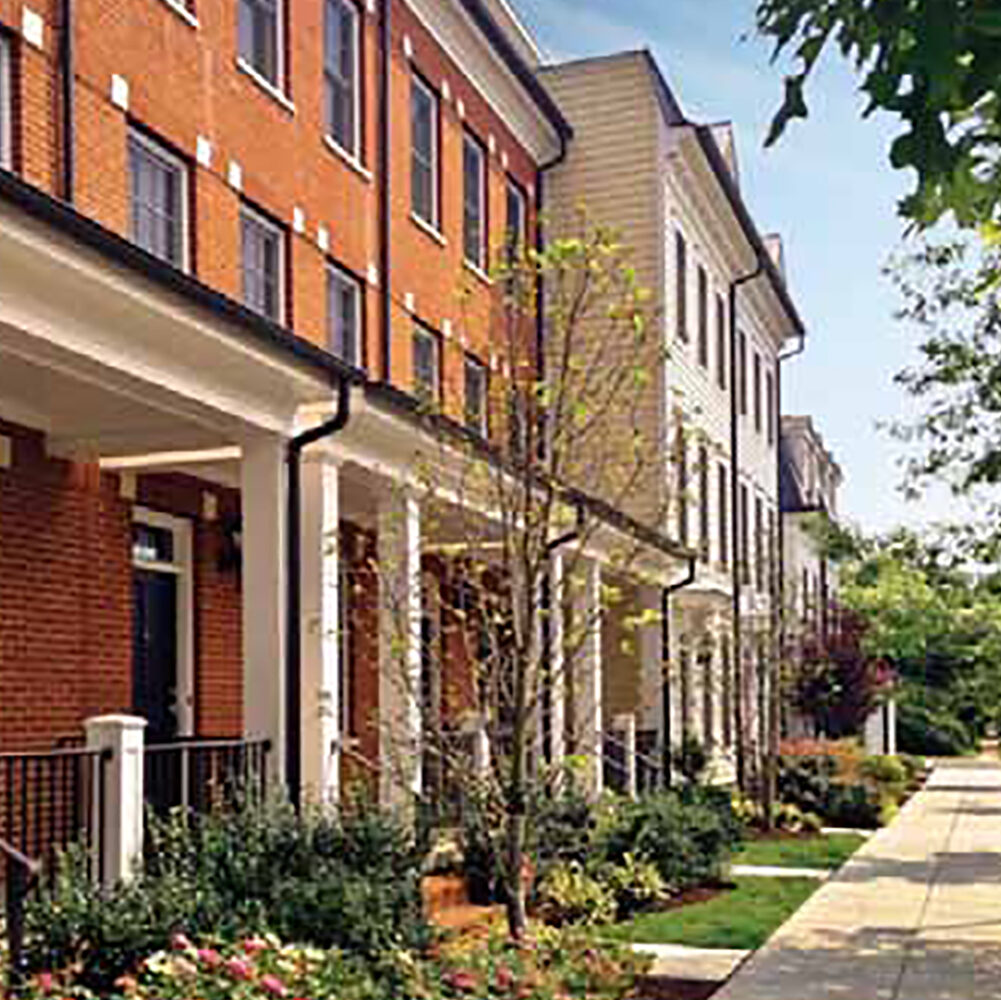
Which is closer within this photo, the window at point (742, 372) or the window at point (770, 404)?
the window at point (742, 372)

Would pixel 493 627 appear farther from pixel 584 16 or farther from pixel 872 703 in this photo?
pixel 872 703

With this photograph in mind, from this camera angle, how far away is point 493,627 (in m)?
9.82

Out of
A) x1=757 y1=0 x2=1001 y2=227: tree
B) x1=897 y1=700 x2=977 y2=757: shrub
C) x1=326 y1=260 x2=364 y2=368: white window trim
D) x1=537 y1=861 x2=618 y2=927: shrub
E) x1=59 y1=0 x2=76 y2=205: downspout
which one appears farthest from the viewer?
x1=897 y1=700 x2=977 y2=757: shrub

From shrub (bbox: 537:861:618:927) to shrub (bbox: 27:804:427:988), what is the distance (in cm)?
219

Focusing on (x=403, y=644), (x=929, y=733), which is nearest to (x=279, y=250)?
(x=403, y=644)

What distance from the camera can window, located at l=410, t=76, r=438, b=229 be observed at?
18703 millimetres

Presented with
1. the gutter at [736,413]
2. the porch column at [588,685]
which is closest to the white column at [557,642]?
the porch column at [588,685]

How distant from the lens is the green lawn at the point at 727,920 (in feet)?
38.3

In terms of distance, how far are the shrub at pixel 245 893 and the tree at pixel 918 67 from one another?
16.9ft

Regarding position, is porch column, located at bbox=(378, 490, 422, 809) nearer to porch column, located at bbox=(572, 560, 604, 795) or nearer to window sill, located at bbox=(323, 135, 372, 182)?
porch column, located at bbox=(572, 560, 604, 795)

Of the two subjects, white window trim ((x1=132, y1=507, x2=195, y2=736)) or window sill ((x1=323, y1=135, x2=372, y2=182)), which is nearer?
white window trim ((x1=132, y1=507, x2=195, y2=736))

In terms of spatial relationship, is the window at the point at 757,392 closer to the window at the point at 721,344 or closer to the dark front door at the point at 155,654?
the window at the point at 721,344

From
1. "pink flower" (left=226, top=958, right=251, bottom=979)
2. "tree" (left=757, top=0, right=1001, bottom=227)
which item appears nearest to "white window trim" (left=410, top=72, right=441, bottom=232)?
"pink flower" (left=226, top=958, right=251, bottom=979)

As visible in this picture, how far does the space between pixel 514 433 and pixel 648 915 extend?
4.70 metres
